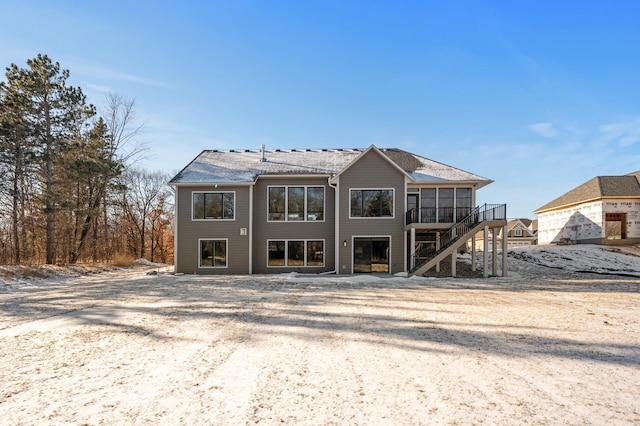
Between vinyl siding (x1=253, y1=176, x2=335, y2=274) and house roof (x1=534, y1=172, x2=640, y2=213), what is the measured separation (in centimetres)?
1857

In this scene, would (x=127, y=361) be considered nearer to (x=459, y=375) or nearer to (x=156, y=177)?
(x=459, y=375)

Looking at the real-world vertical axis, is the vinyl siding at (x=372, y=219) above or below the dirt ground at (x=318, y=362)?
above

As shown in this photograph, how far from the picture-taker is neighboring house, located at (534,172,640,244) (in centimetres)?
2183

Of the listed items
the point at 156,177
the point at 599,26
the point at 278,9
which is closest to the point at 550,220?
the point at 599,26

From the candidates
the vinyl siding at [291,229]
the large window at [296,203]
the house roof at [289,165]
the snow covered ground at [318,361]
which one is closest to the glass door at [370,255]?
the vinyl siding at [291,229]

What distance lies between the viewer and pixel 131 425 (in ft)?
8.91

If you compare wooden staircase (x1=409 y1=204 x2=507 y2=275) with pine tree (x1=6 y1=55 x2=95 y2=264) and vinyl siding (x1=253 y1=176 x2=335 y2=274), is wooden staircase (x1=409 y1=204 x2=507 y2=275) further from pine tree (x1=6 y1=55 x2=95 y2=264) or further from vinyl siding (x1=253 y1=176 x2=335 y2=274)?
pine tree (x1=6 y1=55 x2=95 y2=264)

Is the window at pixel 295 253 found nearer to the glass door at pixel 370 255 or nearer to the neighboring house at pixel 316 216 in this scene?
the neighboring house at pixel 316 216

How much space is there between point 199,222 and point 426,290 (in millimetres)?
11418

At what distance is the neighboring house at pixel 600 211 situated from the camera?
2183cm

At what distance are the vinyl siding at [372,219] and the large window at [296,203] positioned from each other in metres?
1.35

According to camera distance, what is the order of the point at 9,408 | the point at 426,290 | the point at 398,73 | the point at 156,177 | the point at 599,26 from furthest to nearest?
the point at 156,177
the point at 398,73
the point at 599,26
the point at 426,290
the point at 9,408

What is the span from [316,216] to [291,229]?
1444mm

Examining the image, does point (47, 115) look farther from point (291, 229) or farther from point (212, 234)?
point (291, 229)
